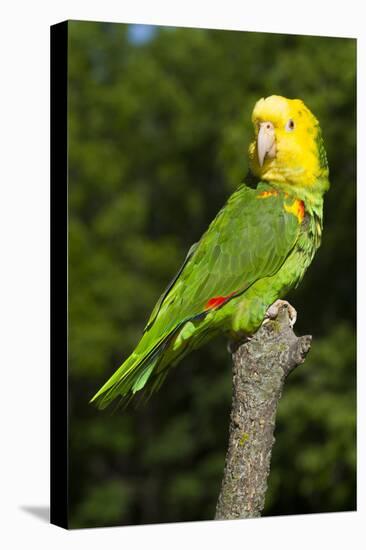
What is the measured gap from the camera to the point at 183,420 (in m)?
9.80

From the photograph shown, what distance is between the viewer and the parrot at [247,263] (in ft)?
16.0

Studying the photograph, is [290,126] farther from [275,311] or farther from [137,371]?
[137,371]

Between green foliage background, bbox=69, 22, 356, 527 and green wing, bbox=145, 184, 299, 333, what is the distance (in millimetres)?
3486

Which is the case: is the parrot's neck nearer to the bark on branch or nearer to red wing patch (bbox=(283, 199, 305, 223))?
red wing patch (bbox=(283, 199, 305, 223))

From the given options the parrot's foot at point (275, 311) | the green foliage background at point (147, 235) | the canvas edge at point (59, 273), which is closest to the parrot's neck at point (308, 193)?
the parrot's foot at point (275, 311)

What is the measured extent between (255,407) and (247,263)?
26.2 inches

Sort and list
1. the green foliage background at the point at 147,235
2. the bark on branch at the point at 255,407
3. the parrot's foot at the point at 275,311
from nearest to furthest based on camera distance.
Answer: the bark on branch at the point at 255,407
the parrot's foot at the point at 275,311
the green foliage background at the point at 147,235

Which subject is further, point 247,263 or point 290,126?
point 290,126

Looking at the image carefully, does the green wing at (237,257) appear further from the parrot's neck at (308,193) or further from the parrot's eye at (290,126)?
the parrot's eye at (290,126)

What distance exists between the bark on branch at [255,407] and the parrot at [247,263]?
0.18 metres

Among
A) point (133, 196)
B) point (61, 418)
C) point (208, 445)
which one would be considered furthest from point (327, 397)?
point (61, 418)

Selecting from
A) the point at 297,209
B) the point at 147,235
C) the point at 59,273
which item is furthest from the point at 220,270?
the point at 147,235

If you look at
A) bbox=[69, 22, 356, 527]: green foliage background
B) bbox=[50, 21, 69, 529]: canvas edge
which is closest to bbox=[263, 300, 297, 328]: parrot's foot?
bbox=[50, 21, 69, 529]: canvas edge

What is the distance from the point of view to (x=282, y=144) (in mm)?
5012
